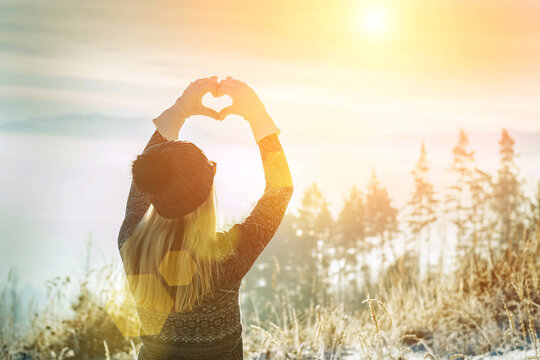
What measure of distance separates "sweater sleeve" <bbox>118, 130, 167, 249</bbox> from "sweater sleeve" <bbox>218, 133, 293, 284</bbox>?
0.41 m

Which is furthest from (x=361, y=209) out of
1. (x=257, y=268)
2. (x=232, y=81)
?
(x=232, y=81)

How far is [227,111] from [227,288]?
76 cm

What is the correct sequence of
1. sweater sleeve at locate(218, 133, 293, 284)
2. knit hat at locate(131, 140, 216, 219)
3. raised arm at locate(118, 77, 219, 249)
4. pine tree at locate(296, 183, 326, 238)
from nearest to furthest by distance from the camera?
knit hat at locate(131, 140, 216, 219)
sweater sleeve at locate(218, 133, 293, 284)
raised arm at locate(118, 77, 219, 249)
pine tree at locate(296, 183, 326, 238)

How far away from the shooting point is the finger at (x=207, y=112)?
241cm

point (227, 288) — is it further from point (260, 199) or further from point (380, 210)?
point (380, 210)

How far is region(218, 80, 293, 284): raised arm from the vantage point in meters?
2.05

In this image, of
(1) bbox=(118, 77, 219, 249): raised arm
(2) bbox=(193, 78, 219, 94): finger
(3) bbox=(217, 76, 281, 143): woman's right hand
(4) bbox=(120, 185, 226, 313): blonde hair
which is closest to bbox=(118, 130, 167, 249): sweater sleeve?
(1) bbox=(118, 77, 219, 249): raised arm

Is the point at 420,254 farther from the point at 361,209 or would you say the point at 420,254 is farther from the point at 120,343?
the point at 361,209

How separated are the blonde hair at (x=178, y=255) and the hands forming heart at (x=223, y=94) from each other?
405mm

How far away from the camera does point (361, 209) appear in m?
54.5

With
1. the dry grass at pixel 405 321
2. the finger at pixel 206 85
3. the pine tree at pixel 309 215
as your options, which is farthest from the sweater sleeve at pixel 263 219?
the pine tree at pixel 309 215

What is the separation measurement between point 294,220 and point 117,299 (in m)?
44.5

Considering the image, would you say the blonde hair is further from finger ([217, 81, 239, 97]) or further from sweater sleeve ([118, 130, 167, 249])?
finger ([217, 81, 239, 97])

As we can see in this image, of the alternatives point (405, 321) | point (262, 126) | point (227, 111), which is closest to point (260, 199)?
point (262, 126)
